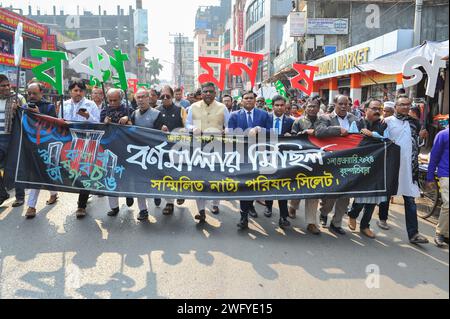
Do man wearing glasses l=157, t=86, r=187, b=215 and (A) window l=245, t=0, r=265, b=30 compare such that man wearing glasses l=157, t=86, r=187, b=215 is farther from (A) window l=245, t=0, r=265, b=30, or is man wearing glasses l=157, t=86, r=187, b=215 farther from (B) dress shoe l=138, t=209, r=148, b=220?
(A) window l=245, t=0, r=265, b=30

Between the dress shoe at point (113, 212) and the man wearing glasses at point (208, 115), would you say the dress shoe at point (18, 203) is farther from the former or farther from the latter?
the man wearing glasses at point (208, 115)

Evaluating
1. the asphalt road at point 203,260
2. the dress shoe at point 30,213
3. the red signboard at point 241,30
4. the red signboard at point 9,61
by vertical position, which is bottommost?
the asphalt road at point 203,260

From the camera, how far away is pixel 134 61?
277 feet

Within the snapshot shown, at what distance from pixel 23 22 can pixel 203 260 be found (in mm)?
30282

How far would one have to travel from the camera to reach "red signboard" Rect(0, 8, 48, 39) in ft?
82.2

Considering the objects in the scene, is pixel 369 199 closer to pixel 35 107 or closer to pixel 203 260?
pixel 203 260

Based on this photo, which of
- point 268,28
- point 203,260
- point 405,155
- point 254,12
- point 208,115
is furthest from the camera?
point 254,12

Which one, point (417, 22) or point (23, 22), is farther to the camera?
point (23, 22)

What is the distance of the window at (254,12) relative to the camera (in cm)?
4183

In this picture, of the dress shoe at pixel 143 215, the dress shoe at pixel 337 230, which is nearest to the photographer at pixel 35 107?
the dress shoe at pixel 143 215

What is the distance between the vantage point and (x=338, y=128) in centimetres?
485

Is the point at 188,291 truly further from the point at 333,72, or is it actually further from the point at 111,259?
the point at 333,72

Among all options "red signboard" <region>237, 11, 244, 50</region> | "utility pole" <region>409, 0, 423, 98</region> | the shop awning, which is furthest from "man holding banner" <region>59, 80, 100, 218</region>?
"red signboard" <region>237, 11, 244, 50</region>

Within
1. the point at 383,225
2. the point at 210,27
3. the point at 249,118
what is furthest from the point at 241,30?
the point at 210,27
